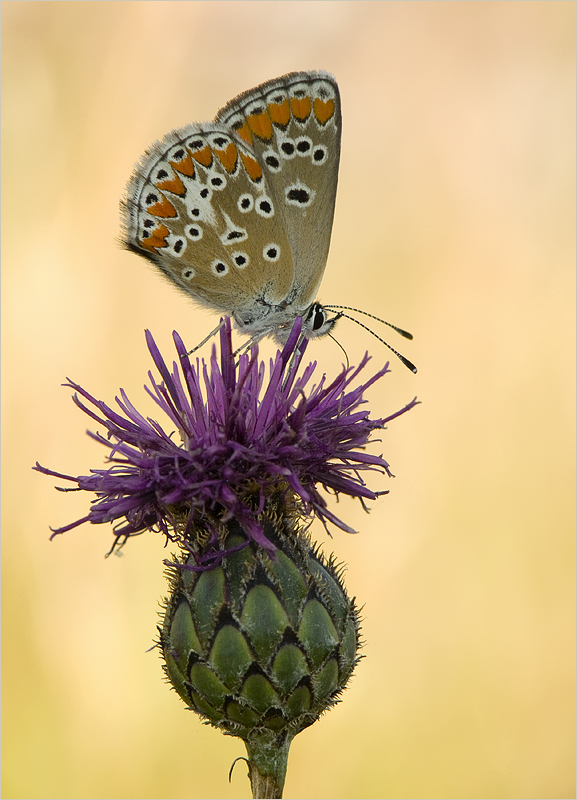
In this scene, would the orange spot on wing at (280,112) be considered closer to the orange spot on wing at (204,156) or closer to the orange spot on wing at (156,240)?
the orange spot on wing at (204,156)

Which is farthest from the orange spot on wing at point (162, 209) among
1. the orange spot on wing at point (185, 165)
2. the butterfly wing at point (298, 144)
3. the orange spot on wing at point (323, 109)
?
the orange spot on wing at point (323, 109)

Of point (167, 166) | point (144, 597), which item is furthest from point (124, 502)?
point (144, 597)

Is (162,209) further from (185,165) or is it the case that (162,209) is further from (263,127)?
(263,127)

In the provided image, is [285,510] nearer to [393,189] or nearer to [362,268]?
[362,268]

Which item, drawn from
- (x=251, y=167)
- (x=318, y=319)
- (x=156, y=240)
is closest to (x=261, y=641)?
(x=318, y=319)

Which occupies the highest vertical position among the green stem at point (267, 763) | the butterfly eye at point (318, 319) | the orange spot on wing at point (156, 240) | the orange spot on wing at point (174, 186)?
the orange spot on wing at point (174, 186)
